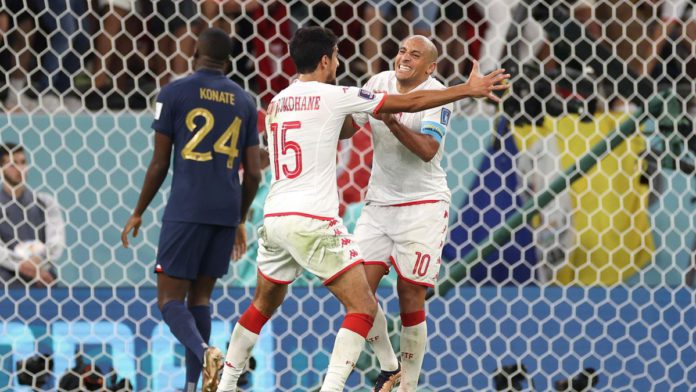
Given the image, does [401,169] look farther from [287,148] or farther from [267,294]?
[267,294]

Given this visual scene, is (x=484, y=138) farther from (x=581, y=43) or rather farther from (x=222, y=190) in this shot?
(x=222, y=190)

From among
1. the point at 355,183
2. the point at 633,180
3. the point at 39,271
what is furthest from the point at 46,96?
the point at 633,180

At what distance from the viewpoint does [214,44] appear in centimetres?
502

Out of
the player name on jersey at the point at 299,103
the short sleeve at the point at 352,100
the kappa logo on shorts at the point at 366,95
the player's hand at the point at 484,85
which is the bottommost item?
the player name on jersey at the point at 299,103

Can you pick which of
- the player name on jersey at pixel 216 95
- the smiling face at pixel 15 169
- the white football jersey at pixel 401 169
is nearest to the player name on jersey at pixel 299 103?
the white football jersey at pixel 401 169

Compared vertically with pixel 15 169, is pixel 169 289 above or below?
below

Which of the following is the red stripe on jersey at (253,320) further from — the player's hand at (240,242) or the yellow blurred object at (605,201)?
the yellow blurred object at (605,201)

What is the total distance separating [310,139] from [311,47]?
1.10ft

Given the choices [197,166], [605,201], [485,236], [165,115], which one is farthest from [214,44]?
[605,201]

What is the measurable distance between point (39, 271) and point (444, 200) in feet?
7.26

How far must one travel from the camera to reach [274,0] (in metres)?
6.32

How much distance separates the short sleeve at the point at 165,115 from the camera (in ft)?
16.3

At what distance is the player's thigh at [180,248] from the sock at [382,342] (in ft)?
2.75

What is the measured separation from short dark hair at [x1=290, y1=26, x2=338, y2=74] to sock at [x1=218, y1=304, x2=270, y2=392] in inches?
37.6
